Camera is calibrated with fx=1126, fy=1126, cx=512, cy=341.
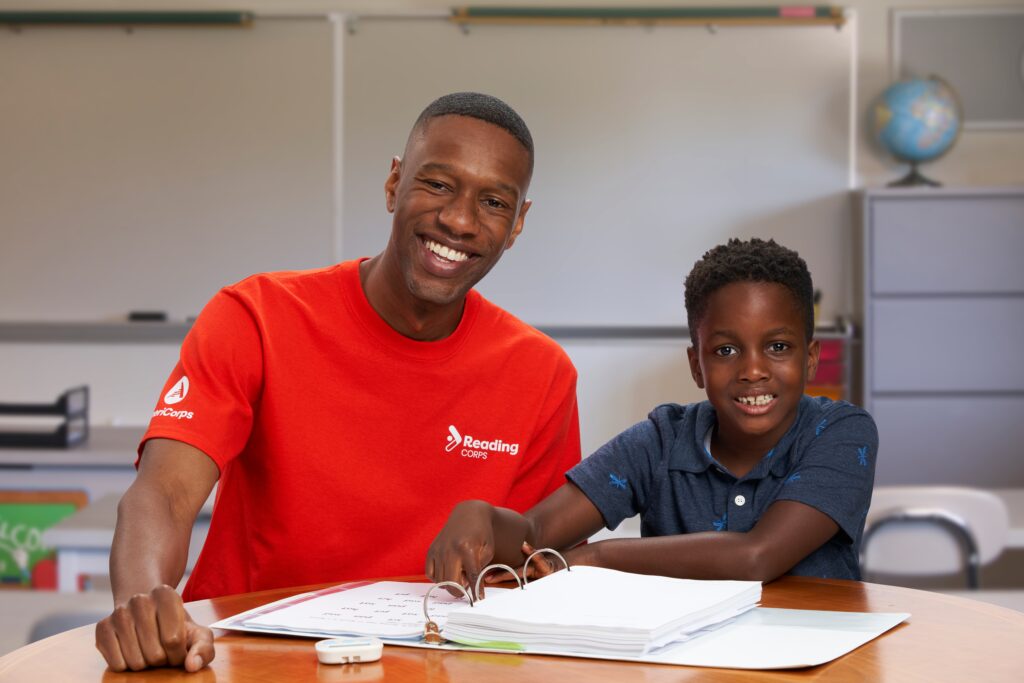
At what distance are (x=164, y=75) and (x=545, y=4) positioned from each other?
5.61 ft

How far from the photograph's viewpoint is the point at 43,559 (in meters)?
4.18

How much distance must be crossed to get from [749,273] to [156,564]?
0.86 metres

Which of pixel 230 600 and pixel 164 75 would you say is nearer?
pixel 230 600

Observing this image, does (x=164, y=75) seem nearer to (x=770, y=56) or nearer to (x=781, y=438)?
(x=770, y=56)

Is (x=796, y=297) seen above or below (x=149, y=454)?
above

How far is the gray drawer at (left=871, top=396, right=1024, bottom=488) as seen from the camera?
4645 millimetres

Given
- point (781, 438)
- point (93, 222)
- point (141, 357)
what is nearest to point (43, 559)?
point (141, 357)

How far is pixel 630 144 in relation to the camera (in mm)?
5008

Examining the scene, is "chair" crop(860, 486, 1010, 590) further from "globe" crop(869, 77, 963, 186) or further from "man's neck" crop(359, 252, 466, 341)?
"globe" crop(869, 77, 963, 186)

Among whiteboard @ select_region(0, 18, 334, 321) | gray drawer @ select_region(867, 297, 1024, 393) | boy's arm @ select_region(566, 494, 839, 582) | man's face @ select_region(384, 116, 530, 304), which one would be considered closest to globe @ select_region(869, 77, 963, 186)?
gray drawer @ select_region(867, 297, 1024, 393)

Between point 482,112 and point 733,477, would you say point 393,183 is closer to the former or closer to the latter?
point 482,112

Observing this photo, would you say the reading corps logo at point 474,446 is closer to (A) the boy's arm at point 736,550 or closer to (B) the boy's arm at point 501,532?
(B) the boy's arm at point 501,532

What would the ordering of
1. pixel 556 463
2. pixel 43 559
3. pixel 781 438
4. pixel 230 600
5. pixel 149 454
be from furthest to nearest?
pixel 43 559, pixel 556 463, pixel 781 438, pixel 149 454, pixel 230 600

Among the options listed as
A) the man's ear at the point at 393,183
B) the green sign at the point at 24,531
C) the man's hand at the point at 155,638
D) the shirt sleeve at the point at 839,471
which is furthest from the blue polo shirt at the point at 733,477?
the green sign at the point at 24,531
